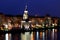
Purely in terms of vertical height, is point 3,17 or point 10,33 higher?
point 3,17

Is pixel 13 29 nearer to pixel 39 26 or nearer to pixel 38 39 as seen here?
pixel 38 39

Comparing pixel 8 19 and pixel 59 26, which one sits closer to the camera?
pixel 8 19

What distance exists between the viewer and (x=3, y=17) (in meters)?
10.9

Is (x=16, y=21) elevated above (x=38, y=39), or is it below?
above

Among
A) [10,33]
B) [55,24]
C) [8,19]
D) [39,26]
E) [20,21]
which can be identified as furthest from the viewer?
[55,24]

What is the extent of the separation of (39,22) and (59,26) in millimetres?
1587

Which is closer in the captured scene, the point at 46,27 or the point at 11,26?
the point at 11,26

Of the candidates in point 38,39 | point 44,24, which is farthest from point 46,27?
point 38,39

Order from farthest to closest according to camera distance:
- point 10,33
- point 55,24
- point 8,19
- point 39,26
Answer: point 55,24 < point 39,26 < point 8,19 < point 10,33

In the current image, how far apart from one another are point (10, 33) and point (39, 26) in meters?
3.08

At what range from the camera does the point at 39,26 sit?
13219 mm

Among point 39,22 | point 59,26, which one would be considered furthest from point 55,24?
point 39,22

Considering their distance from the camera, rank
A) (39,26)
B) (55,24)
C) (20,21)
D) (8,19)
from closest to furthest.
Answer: (8,19) < (20,21) < (39,26) < (55,24)

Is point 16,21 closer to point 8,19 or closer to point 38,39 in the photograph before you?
point 8,19
